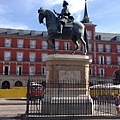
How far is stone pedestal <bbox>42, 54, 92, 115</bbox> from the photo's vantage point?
11.3 meters

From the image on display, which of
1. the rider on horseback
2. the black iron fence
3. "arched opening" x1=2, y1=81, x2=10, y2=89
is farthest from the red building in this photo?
the black iron fence

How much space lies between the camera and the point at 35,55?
53250mm

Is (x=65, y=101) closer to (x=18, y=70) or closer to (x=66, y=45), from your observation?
(x=18, y=70)

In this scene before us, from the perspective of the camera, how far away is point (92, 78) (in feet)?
175

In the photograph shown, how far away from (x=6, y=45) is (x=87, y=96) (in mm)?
42448

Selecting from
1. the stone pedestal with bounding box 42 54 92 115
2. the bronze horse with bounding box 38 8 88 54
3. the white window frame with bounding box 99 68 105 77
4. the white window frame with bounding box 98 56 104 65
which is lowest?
the stone pedestal with bounding box 42 54 92 115

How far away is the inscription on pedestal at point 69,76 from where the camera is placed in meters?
11.7

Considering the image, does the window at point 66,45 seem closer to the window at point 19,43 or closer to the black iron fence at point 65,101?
the window at point 19,43

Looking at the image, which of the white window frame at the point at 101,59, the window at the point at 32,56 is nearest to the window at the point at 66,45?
the window at the point at 32,56

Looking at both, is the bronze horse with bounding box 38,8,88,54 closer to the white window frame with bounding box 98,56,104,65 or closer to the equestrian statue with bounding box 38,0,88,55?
the equestrian statue with bounding box 38,0,88,55

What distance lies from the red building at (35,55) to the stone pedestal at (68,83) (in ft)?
127

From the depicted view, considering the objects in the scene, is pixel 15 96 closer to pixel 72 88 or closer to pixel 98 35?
pixel 72 88

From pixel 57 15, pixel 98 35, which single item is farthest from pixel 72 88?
pixel 98 35

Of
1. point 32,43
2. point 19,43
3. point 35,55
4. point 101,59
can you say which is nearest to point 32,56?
point 35,55
